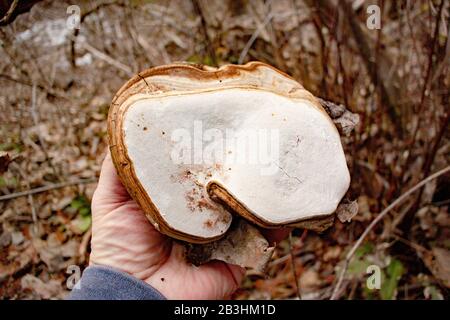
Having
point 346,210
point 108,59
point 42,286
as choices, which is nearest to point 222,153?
point 346,210

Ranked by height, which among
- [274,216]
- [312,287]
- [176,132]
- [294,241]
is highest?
[176,132]

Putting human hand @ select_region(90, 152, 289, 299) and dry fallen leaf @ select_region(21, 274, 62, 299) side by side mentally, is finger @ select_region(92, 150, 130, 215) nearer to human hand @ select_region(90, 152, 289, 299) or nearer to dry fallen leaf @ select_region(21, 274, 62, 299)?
human hand @ select_region(90, 152, 289, 299)

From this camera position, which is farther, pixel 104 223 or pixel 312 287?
pixel 312 287

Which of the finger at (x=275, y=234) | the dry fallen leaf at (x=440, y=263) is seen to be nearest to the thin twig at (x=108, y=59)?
the finger at (x=275, y=234)

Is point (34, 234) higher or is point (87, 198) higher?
point (87, 198)

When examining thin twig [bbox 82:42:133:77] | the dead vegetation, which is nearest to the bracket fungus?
the dead vegetation
